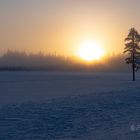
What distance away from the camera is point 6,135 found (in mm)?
14539

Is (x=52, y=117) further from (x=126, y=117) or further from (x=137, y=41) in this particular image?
(x=137, y=41)

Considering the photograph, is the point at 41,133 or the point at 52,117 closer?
the point at 41,133

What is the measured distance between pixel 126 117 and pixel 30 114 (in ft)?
15.8

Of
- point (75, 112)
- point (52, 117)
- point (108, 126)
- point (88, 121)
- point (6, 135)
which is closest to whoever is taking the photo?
point (6, 135)

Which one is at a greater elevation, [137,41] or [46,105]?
[137,41]

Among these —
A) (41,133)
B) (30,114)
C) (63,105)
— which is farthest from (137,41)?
(41,133)

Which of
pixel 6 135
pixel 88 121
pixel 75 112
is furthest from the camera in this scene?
pixel 75 112

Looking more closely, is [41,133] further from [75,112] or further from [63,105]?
[63,105]

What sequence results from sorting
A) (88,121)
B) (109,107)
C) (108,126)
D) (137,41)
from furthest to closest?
1. (137,41)
2. (109,107)
3. (88,121)
4. (108,126)

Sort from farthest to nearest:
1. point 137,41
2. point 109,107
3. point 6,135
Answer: point 137,41, point 109,107, point 6,135

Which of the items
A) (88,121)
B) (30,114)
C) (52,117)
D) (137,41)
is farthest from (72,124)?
(137,41)

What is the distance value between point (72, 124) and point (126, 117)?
129 inches

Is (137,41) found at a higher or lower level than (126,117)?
higher

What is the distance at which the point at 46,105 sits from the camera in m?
24.7
